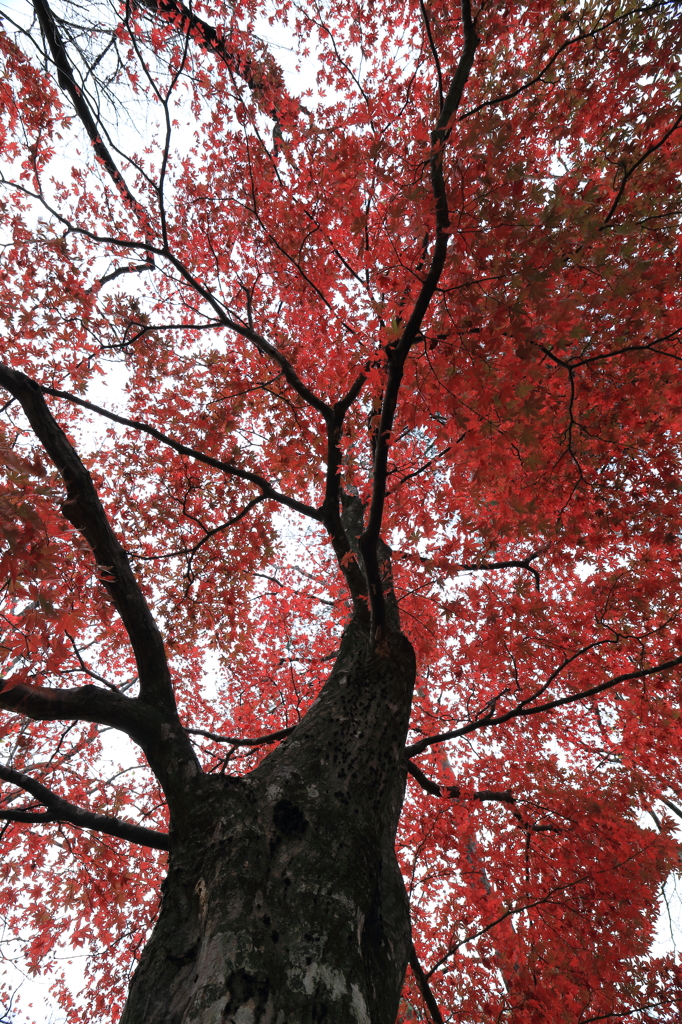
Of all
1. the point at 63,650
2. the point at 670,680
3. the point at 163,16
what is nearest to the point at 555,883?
the point at 670,680

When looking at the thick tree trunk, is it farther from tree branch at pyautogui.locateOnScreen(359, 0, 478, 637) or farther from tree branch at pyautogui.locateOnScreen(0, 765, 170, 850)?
tree branch at pyautogui.locateOnScreen(359, 0, 478, 637)

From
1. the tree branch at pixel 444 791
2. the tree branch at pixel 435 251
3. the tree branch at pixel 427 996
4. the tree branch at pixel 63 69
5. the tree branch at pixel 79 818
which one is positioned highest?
the tree branch at pixel 63 69

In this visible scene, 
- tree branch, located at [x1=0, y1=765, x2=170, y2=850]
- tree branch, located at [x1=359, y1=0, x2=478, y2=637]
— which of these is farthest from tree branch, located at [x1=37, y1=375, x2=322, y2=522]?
tree branch, located at [x1=0, y1=765, x2=170, y2=850]

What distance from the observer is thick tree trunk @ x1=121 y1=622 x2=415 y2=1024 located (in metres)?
1.83

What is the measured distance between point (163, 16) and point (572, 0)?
571cm

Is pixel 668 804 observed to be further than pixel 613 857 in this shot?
Yes

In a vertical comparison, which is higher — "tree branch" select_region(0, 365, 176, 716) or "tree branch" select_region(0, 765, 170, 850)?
"tree branch" select_region(0, 365, 176, 716)

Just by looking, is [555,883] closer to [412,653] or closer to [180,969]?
[412,653]

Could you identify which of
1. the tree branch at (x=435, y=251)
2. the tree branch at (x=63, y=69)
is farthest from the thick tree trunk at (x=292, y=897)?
the tree branch at (x=63, y=69)

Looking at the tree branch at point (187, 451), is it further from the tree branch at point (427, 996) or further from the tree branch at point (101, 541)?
the tree branch at point (427, 996)

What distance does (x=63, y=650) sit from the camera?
2691 millimetres

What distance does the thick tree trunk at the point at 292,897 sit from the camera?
1834 millimetres

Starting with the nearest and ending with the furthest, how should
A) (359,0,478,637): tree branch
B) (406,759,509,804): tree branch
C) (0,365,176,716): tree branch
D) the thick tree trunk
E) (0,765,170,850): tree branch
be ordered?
the thick tree trunk, (359,0,478,637): tree branch, (0,765,170,850): tree branch, (0,365,176,716): tree branch, (406,759,509,804): tree branch

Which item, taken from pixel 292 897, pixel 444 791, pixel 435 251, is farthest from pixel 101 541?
pixel 444 791
